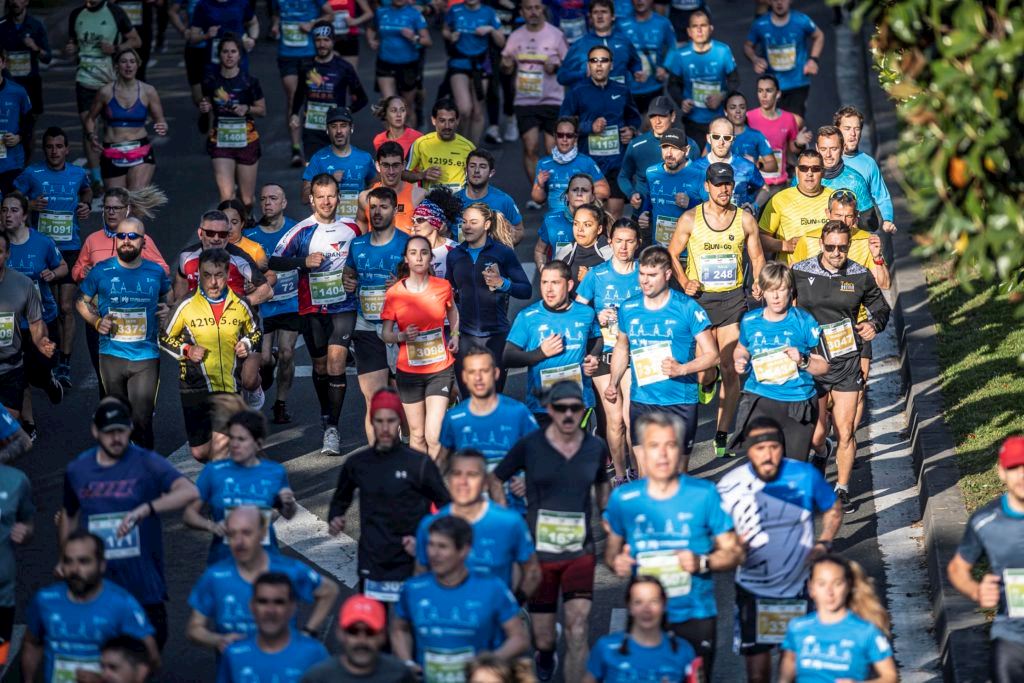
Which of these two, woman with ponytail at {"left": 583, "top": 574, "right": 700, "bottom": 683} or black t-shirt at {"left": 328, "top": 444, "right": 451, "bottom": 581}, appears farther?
black t-shirt at {"left": 328, "top": 444, "right": 451, "bottom": 581}

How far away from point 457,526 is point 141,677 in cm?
153

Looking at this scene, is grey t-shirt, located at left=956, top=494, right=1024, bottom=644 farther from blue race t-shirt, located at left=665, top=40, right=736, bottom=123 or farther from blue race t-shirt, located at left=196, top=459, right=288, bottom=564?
blue race t-shirt, located at left=665, top=40, right=736, bottom=123

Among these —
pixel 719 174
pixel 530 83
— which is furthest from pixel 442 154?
pixel 719 174

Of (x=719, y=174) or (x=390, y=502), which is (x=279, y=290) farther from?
(x=390, y=502)

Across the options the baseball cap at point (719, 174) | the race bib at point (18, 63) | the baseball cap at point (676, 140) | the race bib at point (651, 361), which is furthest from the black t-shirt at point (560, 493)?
the race bib at point (18, 63)

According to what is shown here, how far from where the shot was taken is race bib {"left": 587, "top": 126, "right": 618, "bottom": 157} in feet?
54.2

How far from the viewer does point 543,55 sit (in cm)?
1805

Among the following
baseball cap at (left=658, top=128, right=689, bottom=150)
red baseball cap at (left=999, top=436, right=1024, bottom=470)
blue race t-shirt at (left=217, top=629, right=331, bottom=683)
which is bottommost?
baseball cap at (left=658, top=128, right=689, bottom=150)

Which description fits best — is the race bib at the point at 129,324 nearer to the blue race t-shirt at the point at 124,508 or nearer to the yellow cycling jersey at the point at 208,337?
the yellow cycling jersey at the point at 208,337

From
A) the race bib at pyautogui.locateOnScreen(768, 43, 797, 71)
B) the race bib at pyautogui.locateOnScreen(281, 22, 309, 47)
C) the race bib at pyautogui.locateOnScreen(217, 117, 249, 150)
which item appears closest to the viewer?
the race bib at pyautogui.locateOnScreen(217, 117, 249, 150)

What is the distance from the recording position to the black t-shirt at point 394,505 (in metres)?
9.54

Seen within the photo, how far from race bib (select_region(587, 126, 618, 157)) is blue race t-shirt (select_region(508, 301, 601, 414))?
16.5 ft

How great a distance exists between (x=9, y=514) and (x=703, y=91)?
9885mm

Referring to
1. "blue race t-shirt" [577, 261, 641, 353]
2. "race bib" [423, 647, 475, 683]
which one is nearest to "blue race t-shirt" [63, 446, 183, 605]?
"race bib" [423, 647, 475, 683]
